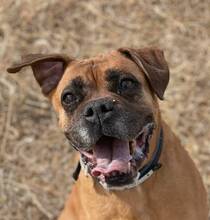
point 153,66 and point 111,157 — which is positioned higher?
point 153,66

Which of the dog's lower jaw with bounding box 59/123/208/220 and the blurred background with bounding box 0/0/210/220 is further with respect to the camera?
the blurred background with bounding box 0/0/210/220

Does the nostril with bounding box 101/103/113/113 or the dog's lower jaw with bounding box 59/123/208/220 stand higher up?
the nostril with bounding box 101/103/113/113

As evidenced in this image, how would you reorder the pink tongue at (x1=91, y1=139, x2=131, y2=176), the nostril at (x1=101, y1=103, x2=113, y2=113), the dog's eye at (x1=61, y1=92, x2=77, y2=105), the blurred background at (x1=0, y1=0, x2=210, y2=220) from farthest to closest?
the blurred background at (x1=0, y1=0, x2=210, y2=220) < the dog's eye at (x1=61, y1=92, x2=77, y2=105) < the pink tongue at (x1=91, y1=139, x2=131, y2=176) < the nostril at (x1=101, y1=103, x2=113, y2=113)

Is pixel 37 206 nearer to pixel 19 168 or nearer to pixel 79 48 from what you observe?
pixel 19 168

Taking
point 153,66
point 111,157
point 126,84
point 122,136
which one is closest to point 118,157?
point 111,157

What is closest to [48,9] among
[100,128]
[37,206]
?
[37,206]

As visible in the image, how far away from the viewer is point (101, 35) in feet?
20.3

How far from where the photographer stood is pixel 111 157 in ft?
12.0

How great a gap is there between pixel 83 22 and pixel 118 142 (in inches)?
110

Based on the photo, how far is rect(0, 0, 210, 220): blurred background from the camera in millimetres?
5332

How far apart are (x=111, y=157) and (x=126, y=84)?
0.41 metres

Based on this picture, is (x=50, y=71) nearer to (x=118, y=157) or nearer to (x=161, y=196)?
(x=118, y=157)

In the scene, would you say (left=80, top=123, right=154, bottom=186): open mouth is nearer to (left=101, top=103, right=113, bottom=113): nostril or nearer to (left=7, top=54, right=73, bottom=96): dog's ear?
(left=101, top=103, right=113, bottom=113): nostril

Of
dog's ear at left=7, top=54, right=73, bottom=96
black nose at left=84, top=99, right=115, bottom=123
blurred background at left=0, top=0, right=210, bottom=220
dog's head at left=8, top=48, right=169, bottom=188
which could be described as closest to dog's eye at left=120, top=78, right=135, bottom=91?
dog's head at left=8, top=48, right=169, bottom=188
